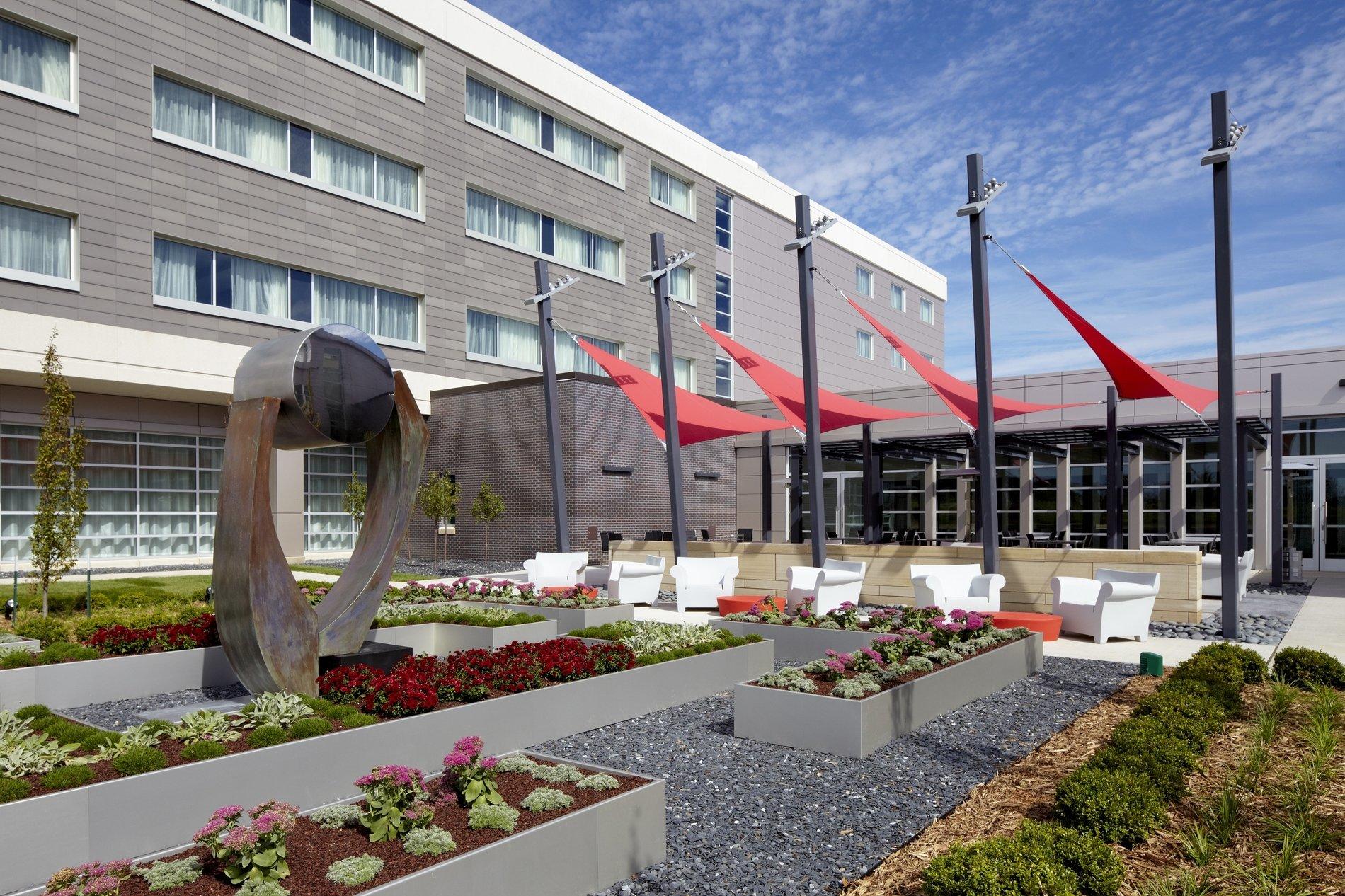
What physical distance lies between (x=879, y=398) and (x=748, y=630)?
18.3 meters

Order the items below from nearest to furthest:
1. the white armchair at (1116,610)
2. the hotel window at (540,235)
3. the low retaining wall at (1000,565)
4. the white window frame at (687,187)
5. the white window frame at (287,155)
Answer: the white armchair at (1116,610) < the low retaining wall at (1000,565) < the white window frame at (287,155) < the hotel window at (540,235) < the white window frame at (687,187)

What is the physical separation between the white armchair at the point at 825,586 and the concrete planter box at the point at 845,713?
5154mm

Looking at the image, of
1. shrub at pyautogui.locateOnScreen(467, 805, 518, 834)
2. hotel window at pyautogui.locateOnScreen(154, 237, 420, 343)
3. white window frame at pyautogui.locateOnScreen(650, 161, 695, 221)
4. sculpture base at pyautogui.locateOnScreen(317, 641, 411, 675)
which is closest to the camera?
shrub at pyautogui.locateOnScreen(467, 805, 518, 834)

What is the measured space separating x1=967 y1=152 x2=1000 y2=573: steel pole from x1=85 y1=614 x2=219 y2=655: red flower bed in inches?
377

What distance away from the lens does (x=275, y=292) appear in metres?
22.2

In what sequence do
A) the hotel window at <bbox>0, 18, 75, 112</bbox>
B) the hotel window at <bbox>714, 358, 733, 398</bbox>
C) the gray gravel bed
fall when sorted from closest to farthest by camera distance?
the gray gravel bed, the hotel window at <bbox>0, 18, 75, 112</bbox>, the hotel window at <bbox>714, 358, 733, 398</bbox>

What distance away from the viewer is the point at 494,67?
27031mm

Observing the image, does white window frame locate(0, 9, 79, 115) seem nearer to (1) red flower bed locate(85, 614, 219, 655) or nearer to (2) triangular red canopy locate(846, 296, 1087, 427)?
(1) red flower bed locate(85, 614, 219, 655)

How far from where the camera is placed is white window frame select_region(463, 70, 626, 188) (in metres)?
26.7

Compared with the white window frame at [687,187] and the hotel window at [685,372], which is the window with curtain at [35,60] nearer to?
the white window frame at [687,187]

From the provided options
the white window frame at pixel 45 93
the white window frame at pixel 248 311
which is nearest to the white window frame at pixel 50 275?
the white window frame at pixel 248 311

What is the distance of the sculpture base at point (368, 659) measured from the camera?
25.8 ft

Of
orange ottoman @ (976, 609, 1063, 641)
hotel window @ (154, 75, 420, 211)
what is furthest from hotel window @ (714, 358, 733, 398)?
orange ottoman @ (976, 609, 1063, 641)

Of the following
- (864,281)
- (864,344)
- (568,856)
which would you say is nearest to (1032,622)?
(568,856)
